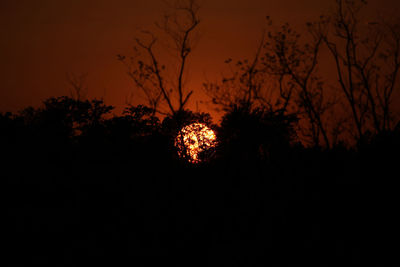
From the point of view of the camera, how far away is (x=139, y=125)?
12867mm

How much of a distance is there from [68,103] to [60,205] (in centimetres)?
571

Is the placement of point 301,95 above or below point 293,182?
above

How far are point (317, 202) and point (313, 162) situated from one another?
397 cm

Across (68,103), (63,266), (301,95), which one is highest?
(301,95)

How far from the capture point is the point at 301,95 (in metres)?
22.1

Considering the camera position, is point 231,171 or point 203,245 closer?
point 203,245

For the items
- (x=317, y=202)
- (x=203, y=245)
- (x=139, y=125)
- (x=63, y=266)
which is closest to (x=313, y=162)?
(x=317, y=202)

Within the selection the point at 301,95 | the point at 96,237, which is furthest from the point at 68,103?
the point at 301,95

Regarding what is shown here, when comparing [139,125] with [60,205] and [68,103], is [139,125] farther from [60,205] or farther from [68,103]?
[60,205]

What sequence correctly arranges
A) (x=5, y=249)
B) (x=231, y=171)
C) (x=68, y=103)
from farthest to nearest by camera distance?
(x=68, y=103) → (x=231, y=171) → (x=5, y=249)

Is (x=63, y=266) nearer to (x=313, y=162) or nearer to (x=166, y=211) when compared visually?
(x=166, y=211)

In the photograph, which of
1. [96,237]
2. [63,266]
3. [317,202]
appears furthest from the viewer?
[317,202]

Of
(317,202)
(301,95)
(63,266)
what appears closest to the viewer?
(63,266)

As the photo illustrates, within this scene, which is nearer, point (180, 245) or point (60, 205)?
point (180, 245)
